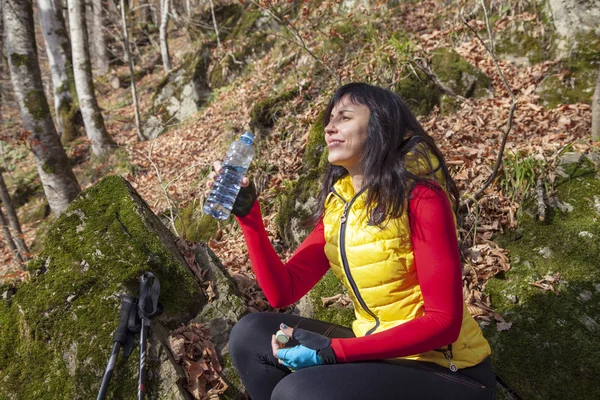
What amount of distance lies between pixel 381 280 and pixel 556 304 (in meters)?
1.80

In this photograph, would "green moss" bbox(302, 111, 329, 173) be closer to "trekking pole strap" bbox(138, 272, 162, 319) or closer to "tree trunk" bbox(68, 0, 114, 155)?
"trekking pole strap" bbox(138, 272, 162, 319)

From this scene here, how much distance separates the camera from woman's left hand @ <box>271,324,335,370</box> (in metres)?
1.87

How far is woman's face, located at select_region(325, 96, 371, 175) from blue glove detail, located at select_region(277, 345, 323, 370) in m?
1.01

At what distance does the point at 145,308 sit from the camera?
2.59 metres

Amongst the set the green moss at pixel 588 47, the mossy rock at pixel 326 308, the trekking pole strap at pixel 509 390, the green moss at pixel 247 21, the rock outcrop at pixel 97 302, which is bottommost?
the trekking pole strap at pixel 509 390

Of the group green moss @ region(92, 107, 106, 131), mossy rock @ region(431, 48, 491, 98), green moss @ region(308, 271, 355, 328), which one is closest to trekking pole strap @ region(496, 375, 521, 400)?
green moss @ region(308, 271, 355, 328)

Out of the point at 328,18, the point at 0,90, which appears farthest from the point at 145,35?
the point at 328,18

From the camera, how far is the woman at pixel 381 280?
180cm

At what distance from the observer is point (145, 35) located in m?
18.7

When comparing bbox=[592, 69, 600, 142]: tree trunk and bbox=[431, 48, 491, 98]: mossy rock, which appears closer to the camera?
bbox=[592, 69, 600, 142]: tree trunk

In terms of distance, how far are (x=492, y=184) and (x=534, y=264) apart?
3.02 feet

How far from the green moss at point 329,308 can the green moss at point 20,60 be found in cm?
548

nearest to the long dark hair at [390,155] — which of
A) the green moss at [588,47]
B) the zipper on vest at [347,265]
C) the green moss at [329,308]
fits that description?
the zipper on vest at [347,265]

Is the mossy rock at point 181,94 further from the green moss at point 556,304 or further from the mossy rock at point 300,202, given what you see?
the green moss at point 556,304
